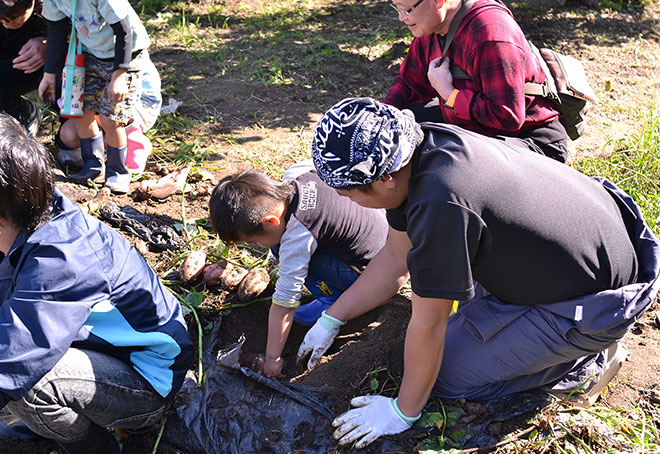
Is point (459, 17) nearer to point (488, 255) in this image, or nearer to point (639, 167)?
point (488, 255)

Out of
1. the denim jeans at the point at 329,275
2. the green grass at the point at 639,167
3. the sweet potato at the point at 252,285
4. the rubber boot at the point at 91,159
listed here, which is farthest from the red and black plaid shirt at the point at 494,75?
the rubber boot at the point at 91,159

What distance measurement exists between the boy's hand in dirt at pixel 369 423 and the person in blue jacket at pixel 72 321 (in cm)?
60

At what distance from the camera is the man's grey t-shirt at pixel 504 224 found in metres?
1.57

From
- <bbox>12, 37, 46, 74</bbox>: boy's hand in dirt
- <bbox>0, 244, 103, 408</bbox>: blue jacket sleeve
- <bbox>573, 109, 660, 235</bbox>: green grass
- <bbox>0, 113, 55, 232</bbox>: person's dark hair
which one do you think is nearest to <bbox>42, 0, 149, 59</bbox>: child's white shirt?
<bbox>12, 37, 46, 74</bbox>: boy's hand in dirt

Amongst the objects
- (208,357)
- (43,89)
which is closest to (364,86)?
(43,89)

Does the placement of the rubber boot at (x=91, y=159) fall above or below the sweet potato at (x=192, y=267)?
above

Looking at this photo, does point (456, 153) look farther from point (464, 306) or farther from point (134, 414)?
point (134, 414)

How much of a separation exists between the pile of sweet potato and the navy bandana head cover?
1.16 m

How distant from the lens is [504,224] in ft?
5.39

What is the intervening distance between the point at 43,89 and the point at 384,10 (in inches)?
148

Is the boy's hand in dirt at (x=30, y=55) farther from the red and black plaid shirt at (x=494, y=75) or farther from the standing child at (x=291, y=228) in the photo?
the red and black plaid shirt at (x=494, y=75)

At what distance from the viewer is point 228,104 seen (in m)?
4.39

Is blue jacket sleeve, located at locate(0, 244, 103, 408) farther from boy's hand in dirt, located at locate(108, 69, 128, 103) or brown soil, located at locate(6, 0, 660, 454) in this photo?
boy's hand in dirt, located at locate(108, 69, 128, 103)

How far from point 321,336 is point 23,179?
1222 mm
